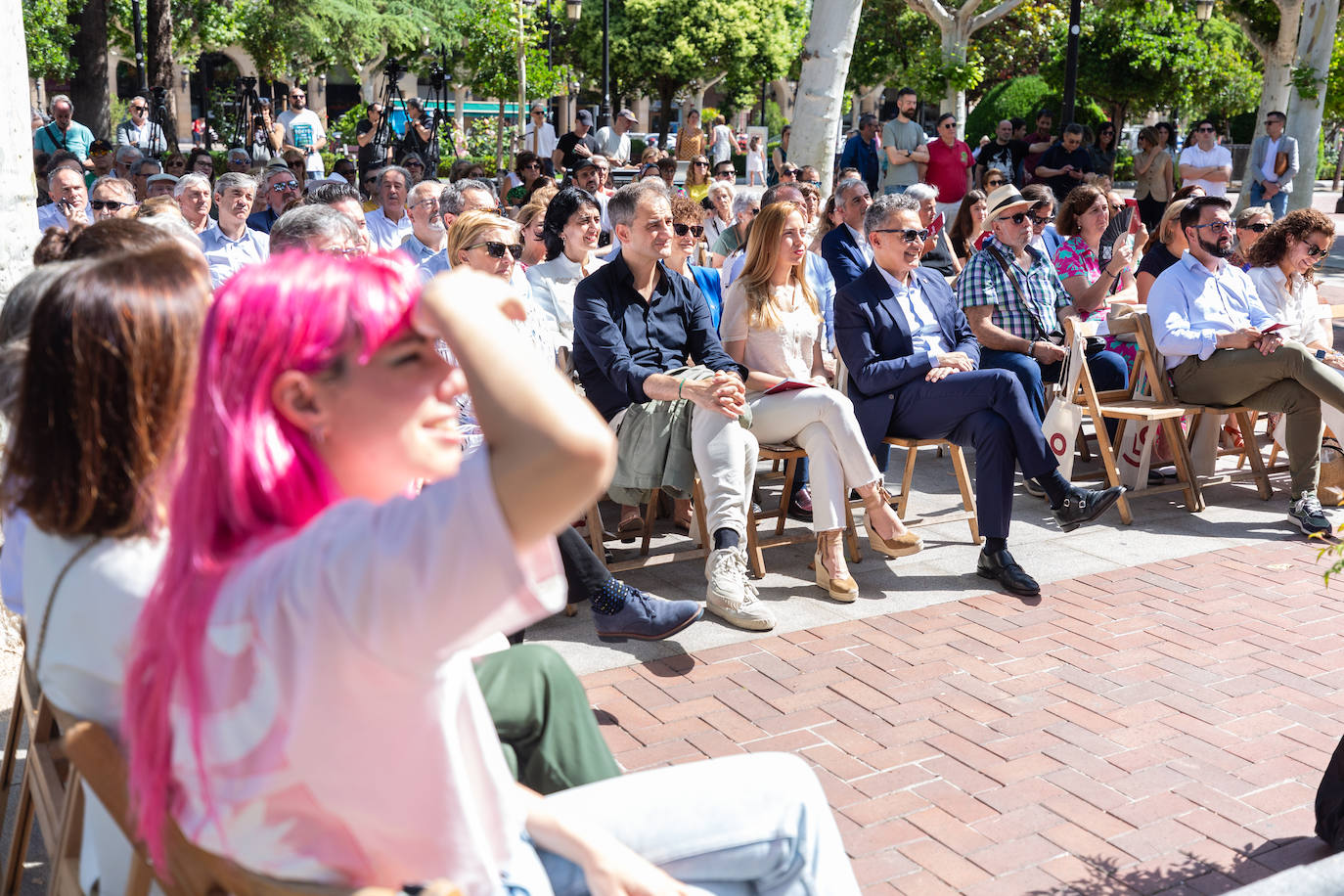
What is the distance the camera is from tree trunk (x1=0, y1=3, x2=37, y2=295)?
12.7 feet

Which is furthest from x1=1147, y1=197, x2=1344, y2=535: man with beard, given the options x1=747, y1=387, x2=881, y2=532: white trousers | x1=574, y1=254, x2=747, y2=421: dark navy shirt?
x1=574, y1=254, x2=747, y2=421: dark navy shirt

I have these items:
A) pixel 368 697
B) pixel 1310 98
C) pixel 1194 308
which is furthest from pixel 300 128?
pixel 368 697

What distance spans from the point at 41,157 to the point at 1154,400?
1090 cm

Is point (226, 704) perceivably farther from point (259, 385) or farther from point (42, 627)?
point (42, 627)

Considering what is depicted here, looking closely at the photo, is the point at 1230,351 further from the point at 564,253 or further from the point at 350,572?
the point at 350,572

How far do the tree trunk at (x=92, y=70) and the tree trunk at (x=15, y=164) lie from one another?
19.4m

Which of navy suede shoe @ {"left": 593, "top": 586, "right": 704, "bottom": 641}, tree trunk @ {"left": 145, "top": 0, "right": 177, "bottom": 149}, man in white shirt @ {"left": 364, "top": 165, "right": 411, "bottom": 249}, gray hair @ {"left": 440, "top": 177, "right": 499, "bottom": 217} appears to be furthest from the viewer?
tree trunk @ {"left": 145, "top": 0, "right": 177, "bottom": 149}

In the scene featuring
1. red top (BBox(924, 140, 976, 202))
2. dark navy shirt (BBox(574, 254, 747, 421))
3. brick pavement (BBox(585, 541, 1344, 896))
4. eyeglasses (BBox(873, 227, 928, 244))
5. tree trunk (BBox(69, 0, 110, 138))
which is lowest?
brick pavement (BBox(585, 541, 1344, 896))

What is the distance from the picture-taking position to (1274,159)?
605 inches

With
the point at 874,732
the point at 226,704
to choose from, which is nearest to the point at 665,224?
the point at 874,732

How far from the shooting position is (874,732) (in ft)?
12.7

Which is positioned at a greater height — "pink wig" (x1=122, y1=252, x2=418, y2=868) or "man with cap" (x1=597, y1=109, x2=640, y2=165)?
"man with cap" (x1=597, y1=109, x2=640, y2=165)

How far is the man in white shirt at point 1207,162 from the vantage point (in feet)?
51.7

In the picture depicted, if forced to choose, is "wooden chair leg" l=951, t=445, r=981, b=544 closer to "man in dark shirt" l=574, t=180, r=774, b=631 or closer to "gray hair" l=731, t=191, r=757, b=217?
"man in dark shirt" l=574, t=180, r=774, b=631
